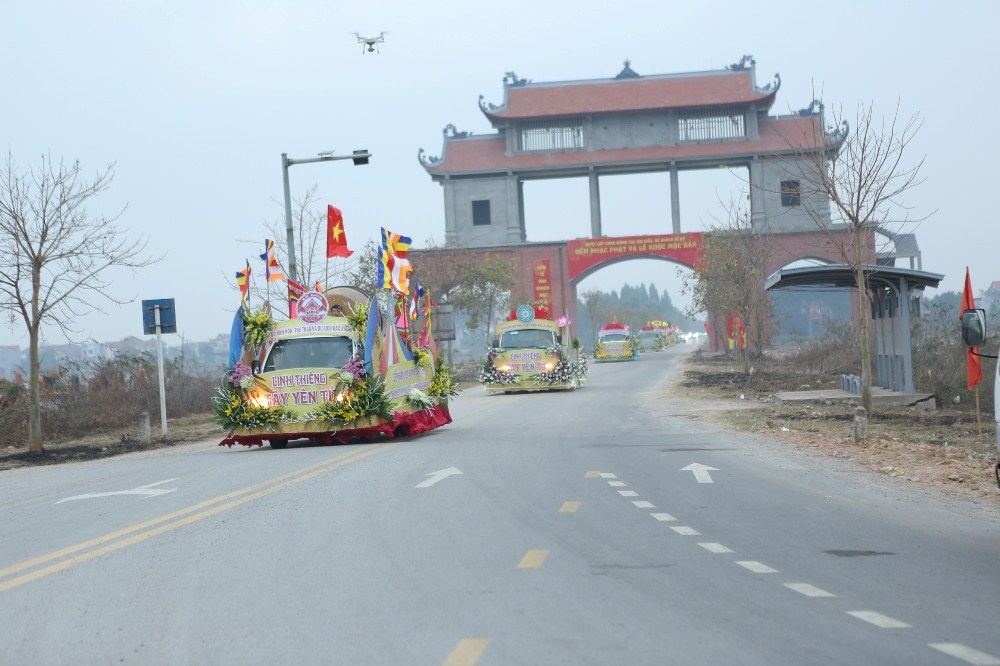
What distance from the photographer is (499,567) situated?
328 inches

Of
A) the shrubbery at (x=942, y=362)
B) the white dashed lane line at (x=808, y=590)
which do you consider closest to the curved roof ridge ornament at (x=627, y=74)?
the shrubbery at (x=942, y=362)

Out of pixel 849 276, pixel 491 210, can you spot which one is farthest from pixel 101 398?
pixel 491 210

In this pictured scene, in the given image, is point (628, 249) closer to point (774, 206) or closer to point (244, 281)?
point (774, 206)

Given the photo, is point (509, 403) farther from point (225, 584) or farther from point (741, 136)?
point (741, 136)

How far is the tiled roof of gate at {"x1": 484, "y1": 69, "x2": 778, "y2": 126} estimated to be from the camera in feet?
233

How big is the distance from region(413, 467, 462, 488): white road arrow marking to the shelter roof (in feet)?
41.0

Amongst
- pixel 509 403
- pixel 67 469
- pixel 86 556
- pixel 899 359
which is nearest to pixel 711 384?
pixel 509 403

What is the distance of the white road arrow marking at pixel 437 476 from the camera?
13.9 m

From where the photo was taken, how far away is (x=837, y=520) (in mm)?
10781

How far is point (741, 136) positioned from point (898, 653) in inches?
2686

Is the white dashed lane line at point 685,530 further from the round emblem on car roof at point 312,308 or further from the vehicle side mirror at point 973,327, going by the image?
the round emblem on car roof at point 312,308

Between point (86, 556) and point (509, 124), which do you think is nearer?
point (86, 556)

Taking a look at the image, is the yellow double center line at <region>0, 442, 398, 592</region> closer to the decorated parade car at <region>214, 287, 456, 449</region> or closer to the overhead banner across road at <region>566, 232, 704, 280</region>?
the decorated parade car at <region>214, 287, 456, 449</region>

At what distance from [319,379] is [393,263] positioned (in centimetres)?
318
